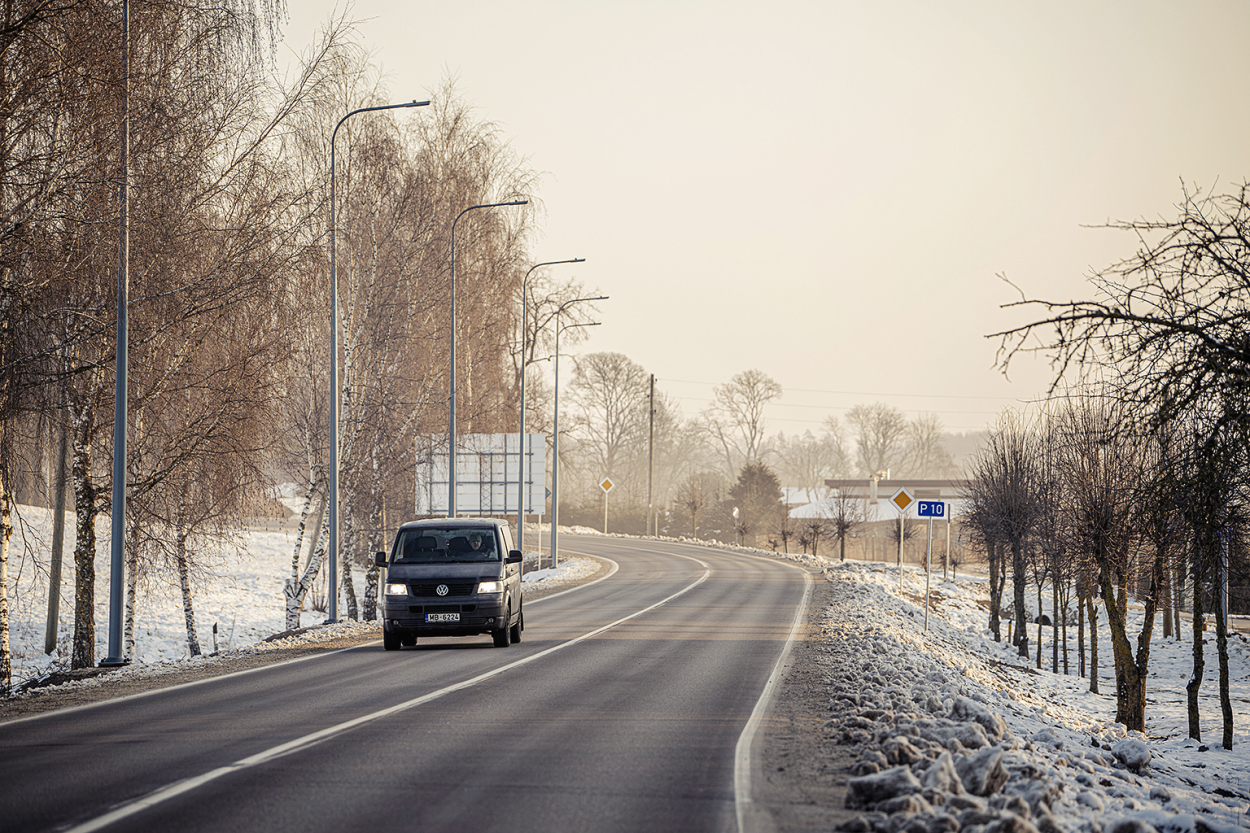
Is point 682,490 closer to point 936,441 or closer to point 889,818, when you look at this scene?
point 936,441

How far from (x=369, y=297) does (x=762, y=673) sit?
58.9 feet

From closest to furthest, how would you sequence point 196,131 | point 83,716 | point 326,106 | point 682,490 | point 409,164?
point 83,716 → point 196,131 → point 326,106 → point 409,164 → point 682,490

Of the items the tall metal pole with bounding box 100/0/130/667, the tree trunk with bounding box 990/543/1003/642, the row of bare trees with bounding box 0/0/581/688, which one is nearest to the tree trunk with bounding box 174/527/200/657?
the row of bare trees with bounding box 0/0/581/688

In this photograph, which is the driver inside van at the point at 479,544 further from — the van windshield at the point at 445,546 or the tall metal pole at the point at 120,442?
the tall metal pole at the point at 120,442

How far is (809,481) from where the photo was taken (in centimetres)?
12644

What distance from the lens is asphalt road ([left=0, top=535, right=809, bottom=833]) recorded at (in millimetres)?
6281

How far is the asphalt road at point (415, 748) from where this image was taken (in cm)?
628

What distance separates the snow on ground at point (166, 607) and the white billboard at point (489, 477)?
11.0 ft

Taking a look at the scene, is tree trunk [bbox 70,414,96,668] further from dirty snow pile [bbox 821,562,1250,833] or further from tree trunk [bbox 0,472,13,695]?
dirty snow pile [bbox 821,562,1250,833]

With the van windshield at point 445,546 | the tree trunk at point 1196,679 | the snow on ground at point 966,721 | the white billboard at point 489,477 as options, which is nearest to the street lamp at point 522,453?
the white billboard at point 489,477

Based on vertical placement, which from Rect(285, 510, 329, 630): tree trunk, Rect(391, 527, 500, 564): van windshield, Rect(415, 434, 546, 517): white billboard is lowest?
Rect(285, 510, 329, 630): tree trunk

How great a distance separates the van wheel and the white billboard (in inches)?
729

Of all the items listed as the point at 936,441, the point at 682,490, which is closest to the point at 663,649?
the point at 682,490

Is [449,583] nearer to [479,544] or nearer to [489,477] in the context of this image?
[479,544]
